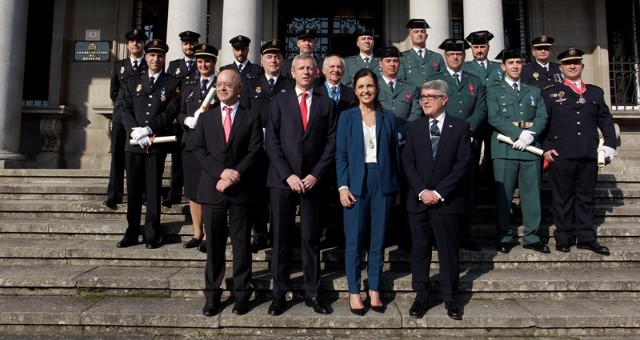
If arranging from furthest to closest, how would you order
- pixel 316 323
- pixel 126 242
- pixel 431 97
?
pixel 126 242 → pixel 431 97 → pixel 316 323

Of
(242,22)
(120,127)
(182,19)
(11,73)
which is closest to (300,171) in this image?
(120,127)

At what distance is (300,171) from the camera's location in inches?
147

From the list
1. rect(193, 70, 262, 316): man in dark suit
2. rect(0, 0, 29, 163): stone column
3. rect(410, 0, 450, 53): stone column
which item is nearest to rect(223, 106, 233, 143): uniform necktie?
rect(193, 70, 262, 316): man in dark suit

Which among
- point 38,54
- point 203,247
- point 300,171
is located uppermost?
point 38,54

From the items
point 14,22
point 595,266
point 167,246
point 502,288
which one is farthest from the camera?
point 14,22

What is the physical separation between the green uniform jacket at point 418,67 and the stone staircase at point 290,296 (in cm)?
190

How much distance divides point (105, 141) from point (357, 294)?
363 inches

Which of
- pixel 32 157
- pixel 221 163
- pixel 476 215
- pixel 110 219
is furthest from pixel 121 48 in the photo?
pixel 476 215

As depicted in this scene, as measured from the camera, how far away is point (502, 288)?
13.5 feet

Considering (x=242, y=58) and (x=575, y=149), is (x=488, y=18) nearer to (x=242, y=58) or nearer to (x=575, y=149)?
(x=575, y=149)

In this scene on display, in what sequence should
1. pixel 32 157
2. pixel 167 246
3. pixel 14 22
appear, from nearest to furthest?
pixel 167 246
pixel 14 22
pixel 32 157

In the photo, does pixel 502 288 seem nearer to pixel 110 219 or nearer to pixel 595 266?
pixel 595 266

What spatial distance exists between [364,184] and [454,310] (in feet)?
4.20

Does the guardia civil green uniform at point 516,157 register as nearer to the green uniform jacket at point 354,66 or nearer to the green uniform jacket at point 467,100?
the green uniform jacket at point 467,100
